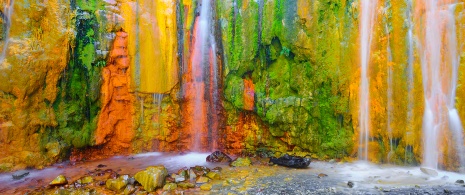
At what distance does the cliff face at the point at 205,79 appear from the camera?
8414mm

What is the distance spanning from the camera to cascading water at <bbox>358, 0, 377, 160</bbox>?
900 cm

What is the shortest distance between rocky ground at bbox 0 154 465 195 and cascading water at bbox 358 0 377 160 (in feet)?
2.45

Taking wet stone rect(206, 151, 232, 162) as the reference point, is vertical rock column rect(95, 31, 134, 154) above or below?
above

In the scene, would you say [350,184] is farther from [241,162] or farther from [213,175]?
[241,162]

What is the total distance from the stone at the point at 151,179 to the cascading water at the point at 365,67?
5.29m

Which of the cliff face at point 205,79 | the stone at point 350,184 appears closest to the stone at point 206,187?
the stone at point 350,184

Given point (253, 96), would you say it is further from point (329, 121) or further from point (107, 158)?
point (107, 158)

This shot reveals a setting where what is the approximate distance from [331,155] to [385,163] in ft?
4.69

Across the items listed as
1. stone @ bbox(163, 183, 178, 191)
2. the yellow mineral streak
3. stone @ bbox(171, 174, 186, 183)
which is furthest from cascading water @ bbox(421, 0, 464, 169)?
the yellow mineral streak

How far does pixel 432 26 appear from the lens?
8.13 meters

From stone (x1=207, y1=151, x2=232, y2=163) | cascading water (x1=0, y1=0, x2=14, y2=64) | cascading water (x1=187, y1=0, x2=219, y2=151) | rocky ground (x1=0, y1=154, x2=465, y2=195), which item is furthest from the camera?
cascading water (x1=187, y1=0, x2=219, y2=151)

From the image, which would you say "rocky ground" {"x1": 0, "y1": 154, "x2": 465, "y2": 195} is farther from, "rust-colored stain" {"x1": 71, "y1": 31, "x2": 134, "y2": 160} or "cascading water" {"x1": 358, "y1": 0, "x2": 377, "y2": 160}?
"rust-colored stain" {"x1": 71, "y1": 31, "x2": 134, "y2": 160}

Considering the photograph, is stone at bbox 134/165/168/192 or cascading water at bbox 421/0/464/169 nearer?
stone at bbox 134/165/168/192

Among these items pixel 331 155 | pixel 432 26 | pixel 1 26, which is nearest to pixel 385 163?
pixel 331 155
